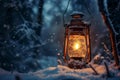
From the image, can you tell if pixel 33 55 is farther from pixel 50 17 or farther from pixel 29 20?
pixel 50 17

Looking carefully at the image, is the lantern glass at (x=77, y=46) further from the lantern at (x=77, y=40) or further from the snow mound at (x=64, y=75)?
the snow mound at (x=64, y=75)

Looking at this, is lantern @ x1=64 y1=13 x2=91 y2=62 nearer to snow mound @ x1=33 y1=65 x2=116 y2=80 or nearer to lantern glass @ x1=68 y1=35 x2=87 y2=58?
lantern glass @ x1=68 y1=35 x2=87 y2=58

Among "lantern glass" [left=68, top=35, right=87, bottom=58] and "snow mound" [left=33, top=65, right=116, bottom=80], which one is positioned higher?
"lantern glass" [left=68, top=35, right=87, bottom=58]

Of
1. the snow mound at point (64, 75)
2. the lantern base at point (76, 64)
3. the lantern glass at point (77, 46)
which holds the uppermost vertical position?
the lantern glass at point (77, 46)

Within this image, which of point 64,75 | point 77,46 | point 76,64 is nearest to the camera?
point 64,75

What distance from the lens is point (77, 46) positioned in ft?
23.4

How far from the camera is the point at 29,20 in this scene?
12578mm

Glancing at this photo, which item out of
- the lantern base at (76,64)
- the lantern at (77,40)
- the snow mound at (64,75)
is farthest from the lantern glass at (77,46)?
the snow mound at (64,75)

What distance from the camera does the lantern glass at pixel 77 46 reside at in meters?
7.11

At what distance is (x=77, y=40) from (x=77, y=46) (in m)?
0.17

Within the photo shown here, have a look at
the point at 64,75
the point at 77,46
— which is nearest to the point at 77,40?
the point at 77,46

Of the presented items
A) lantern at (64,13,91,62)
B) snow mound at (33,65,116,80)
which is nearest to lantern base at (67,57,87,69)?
lantern at (64,13,91,62)

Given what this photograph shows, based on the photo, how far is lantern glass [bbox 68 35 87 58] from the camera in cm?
711

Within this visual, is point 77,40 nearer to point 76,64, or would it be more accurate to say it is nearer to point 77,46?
point 77,46
